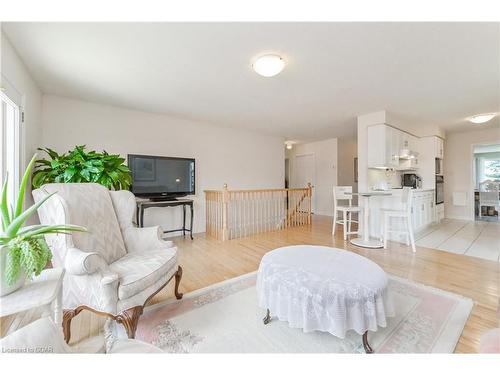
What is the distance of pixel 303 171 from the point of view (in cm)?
747

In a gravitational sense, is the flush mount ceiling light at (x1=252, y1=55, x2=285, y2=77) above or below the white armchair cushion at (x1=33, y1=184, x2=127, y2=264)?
above

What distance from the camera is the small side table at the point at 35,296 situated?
89 cm

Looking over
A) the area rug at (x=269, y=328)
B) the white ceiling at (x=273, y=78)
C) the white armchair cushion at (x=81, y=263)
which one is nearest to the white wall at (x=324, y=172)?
the white ceiling at (x=273, y=78)

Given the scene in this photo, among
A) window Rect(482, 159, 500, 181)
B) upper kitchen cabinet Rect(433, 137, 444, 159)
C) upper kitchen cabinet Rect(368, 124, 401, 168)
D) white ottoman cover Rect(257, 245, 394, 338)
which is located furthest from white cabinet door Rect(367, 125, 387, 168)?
window Rect(482, 159, 500, 181)

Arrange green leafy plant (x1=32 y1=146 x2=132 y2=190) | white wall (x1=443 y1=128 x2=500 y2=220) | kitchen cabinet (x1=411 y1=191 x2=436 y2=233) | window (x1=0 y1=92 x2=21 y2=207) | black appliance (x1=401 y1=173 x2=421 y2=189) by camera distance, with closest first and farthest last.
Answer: window (x1=0 y1=92 x2=21 y2=207) < green leafy plant (x1=32 y1=146 x2=132 y2=190) < kitchen cabinet (x1=411 y1=191 x2=436 y2=233) < black appliance (x1=401 y1=173 x2=421 y2=189) < white wall (x1=443 y1=128 x2=500 y2=220)

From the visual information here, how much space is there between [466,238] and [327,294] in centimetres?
430

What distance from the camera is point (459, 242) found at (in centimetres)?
363

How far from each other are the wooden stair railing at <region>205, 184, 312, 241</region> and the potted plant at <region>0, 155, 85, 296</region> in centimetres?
297

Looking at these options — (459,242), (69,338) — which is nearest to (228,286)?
(69,338)

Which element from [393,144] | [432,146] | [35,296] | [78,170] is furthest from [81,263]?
[432,146]

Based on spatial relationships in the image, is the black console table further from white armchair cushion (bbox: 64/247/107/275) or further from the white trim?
white armchair cushion (bbox: 64/247/107/275)

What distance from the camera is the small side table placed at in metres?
0.89
